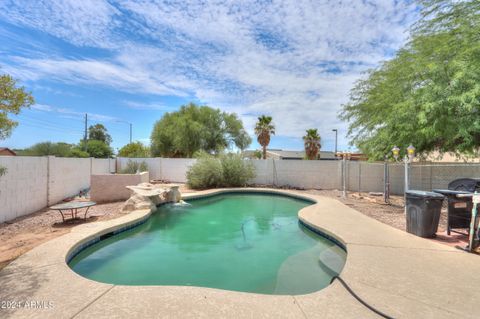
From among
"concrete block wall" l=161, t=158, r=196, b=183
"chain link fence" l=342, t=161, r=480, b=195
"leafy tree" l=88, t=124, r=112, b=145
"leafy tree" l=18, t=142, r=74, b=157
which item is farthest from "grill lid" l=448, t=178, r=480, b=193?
"leafy tree" l=88, t=124, r=112, b=145

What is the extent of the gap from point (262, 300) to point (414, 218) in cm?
429

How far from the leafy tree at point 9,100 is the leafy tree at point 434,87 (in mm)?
8247

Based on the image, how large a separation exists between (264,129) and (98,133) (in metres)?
36.3

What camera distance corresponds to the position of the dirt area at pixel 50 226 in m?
4.42

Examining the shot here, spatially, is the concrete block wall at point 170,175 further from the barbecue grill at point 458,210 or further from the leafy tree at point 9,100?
the barbecue grill at point 458,210

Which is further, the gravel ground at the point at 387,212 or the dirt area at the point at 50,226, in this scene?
the gravel ground at the point at 387,212

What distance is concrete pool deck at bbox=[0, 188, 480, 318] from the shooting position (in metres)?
2.42

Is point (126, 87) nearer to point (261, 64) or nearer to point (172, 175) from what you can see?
point (172, 175)

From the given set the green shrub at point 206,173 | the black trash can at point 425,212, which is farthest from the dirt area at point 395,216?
the green shrub at point 206,173

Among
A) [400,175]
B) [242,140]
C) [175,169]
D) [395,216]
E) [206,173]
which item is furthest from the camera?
[242,140]

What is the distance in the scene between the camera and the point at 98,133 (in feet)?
151

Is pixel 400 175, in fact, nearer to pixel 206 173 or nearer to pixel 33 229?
pixel 206 173

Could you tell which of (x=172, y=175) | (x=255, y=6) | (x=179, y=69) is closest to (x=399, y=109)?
(x=255, y=6)

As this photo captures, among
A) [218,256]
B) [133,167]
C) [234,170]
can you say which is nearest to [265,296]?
[218,256]
